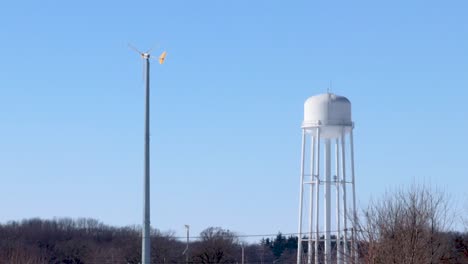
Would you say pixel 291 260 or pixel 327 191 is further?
pixel 291 260

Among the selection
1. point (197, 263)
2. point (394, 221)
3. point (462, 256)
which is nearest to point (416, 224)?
point (394, 221)

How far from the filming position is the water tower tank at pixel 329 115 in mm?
53906

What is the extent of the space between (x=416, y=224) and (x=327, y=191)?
624 inches

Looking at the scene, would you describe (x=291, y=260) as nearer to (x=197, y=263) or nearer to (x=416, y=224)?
(x=197, y=263)

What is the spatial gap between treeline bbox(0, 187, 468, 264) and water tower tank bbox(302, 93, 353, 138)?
21.8ft

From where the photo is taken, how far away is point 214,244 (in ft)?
307

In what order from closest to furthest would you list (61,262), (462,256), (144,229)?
(144,229), (462,256), (61,262)

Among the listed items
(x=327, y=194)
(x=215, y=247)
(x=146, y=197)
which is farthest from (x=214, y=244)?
(x=146, y=197)

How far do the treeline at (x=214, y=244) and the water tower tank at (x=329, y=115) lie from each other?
6630 millimetres

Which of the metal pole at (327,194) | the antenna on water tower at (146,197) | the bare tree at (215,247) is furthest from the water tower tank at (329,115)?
the bare tree at (215,247)

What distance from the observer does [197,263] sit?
295ft

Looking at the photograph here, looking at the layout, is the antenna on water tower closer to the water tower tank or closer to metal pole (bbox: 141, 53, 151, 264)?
metal pole (bbox: 141, 53, 151, 264)

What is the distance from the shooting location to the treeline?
37875 millimetres

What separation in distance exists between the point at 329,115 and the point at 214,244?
137 feet
